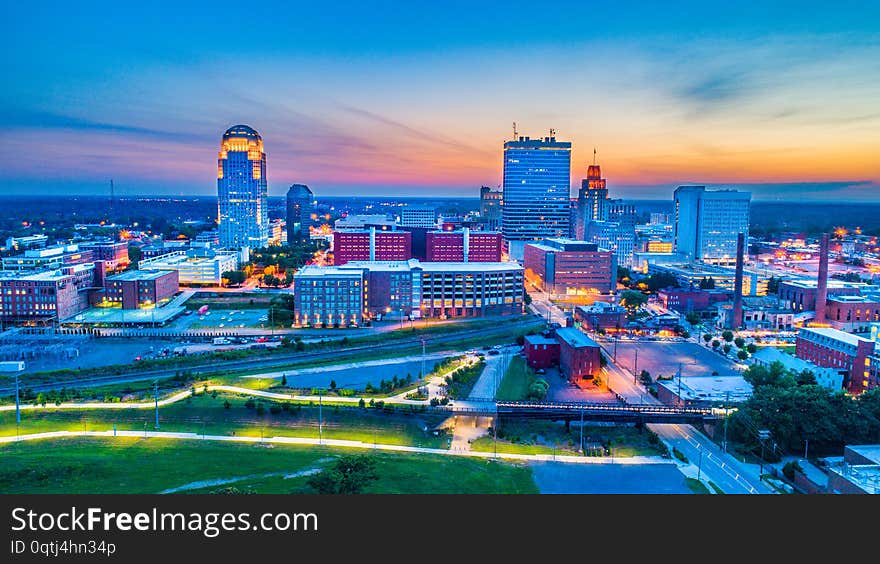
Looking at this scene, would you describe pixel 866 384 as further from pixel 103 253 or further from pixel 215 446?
pixel 103 253

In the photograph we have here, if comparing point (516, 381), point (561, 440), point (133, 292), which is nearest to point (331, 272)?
point (133, 292)

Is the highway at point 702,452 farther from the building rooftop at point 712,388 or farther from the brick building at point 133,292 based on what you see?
the brick building at point 133,292

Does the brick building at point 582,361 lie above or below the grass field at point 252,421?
above

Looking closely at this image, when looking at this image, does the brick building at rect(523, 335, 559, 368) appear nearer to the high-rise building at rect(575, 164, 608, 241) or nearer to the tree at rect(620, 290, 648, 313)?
the tree at rect(620, 290, 648, 313)

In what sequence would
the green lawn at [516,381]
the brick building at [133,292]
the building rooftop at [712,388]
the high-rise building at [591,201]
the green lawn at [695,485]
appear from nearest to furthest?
the green lawn at [695,485]
the building rooftop at [712,388]
the green lawn at [516,381]
the brick building at [133,292]
the high-rise building at [591,201]

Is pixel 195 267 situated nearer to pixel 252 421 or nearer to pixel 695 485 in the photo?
pixel 252 421

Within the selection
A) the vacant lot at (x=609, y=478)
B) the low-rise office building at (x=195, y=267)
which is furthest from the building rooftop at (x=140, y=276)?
the vacant lot at (x=609, y=478)

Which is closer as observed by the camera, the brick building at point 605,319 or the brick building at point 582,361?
the brick building at point 582,361
